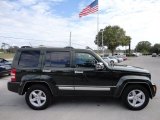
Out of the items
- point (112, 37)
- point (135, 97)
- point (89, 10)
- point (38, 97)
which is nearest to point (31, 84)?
point (38, 97)

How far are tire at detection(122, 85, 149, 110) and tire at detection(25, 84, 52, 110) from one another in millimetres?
2238

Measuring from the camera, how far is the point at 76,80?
6453 mm

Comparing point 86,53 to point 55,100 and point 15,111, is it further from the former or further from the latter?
point 15,111

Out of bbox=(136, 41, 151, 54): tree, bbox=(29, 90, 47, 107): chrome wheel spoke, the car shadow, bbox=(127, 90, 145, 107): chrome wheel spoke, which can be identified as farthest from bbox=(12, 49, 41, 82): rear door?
bbox=(136, 41, 151, 54): tree

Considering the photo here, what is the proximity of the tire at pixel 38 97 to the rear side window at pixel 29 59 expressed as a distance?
0.67 meters

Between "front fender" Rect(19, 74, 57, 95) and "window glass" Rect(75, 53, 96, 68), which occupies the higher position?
"window glass" Rect(75, 53, 96, 68)

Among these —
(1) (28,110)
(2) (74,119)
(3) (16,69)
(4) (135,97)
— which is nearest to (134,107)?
(4) (135,97)

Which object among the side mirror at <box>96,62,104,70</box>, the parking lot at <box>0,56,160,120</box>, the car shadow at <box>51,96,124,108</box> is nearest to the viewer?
the parking lot at <box>0,56,160,120</box>

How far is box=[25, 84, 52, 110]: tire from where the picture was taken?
6.46 m

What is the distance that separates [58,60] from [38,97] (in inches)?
48.5

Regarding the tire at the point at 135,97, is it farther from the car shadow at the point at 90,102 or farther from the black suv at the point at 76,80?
the car shadow at the point at 90,102

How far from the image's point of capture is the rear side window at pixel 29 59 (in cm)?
655

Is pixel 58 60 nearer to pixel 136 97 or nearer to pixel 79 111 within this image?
pixel 79 111

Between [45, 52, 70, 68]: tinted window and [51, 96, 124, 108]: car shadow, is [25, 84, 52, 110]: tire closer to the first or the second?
[51, 96, 124, 108]: car shadow
